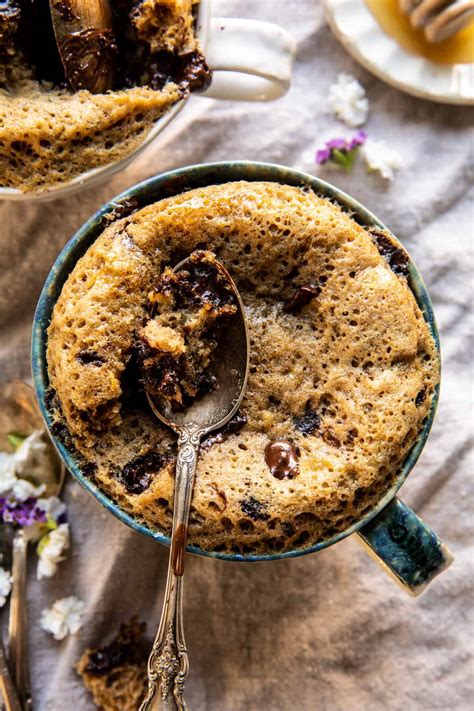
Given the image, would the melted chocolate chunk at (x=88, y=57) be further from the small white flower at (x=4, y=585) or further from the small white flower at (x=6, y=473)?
the small white flower at (x=4, y=585)

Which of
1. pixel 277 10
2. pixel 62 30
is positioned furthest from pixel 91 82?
pixel 277 10

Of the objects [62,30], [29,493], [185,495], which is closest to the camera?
[185,495]

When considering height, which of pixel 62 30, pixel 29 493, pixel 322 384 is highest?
pixel 62 30

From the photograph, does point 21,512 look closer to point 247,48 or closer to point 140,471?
point 140,471

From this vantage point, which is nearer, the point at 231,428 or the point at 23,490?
the point at 231,428

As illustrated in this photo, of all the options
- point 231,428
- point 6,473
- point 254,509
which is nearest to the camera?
point 254,509

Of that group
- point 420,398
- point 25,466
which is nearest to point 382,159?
point 420,398

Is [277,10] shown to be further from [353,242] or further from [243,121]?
[353,242]
